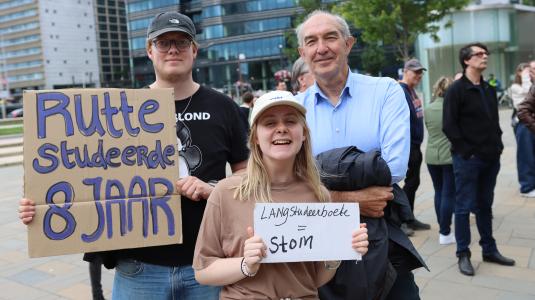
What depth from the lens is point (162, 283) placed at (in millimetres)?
2268

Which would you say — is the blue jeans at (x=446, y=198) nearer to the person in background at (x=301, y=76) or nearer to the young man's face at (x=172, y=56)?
the person in background at (x=301, y=76)

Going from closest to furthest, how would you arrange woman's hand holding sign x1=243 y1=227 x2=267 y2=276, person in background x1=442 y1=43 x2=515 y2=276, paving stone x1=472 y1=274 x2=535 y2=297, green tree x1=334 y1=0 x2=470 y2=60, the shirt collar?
woman's hand holding sign x1=243 y1=227 x2=267 y2=276, the shirt collar, paving stone x1=472 y1=274 x2=535 y2=297, person in background x1=442 y1=43 x2=515 y2=276, green tree x1=334 y1=0 x2=470 y2=60

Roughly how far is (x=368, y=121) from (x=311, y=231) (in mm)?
704

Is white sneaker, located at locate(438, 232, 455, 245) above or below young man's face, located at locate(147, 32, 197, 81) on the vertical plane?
below

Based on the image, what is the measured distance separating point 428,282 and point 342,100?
2.74m

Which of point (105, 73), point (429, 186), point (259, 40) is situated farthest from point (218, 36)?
point (429, 186)

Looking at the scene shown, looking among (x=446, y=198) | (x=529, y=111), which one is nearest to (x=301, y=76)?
(x=446, y=198)

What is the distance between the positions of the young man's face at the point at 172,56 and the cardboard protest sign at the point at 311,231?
90 centimetres

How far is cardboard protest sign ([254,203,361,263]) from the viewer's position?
1.86 m

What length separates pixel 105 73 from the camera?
128m

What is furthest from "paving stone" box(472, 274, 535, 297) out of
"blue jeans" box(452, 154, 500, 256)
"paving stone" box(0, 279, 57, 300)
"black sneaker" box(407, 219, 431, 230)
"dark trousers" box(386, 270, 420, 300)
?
"paving stone" box(0, 279, 57, 300)

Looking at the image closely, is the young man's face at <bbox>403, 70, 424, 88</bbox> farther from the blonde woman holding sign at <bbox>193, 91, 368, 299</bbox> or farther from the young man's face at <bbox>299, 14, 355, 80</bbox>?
the blonde woman holding sign at <bbox>193, 91, 368, 299</bbox>

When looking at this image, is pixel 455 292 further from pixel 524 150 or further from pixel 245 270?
pixel 524 150

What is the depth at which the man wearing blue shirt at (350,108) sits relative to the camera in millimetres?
2275
